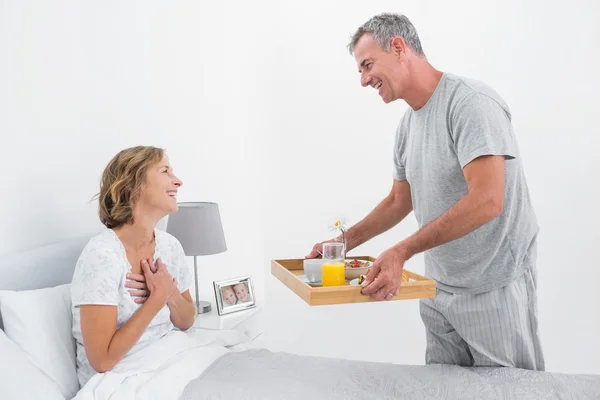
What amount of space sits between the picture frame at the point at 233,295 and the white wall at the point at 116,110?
341 millimetres

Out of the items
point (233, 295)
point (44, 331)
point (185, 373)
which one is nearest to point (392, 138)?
point (233, 295)

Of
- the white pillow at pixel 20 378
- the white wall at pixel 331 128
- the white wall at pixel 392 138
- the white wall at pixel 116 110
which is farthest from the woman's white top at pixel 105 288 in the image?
the white wall at pixel 392 138

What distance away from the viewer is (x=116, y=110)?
2.38 metres

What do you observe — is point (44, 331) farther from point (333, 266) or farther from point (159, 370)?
point (333, 266)

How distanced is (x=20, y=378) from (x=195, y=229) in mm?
1116

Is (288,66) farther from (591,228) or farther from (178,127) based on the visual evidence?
(591,228)

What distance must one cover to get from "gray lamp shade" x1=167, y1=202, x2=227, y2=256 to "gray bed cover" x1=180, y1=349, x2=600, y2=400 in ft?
2.38

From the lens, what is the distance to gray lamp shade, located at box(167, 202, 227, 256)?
2.43 metres

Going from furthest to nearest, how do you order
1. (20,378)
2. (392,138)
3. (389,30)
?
(392,138)
(389,30)
(20,378)

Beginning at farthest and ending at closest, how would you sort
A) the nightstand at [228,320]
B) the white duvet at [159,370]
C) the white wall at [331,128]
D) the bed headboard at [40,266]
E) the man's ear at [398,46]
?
the white wall at [331,128], the nightstand at [228,320], the man's ear at [398,46], the bed headboard at [40,266], the white duvet at [159,370]

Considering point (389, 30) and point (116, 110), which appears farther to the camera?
point (116, 110)

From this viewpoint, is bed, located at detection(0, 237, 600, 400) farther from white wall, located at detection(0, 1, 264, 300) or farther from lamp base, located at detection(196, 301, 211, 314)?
lamp base, located at detection(196, 301, 211, 314)

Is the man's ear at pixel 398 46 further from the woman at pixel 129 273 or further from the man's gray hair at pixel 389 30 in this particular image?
the woman at pixel 129 273

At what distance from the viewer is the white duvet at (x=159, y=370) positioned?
1487 millimetres
